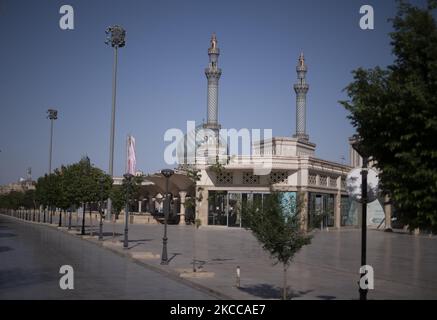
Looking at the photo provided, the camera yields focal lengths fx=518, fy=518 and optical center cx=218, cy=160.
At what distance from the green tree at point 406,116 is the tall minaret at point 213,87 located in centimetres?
8003

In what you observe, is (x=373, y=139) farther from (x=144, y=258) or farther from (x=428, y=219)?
(x=144, y=258)

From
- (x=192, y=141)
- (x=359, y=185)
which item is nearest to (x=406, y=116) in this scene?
(x=359, y=185)

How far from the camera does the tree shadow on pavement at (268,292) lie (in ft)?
48.1

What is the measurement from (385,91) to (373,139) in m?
1.00

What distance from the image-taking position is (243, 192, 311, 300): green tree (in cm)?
1338

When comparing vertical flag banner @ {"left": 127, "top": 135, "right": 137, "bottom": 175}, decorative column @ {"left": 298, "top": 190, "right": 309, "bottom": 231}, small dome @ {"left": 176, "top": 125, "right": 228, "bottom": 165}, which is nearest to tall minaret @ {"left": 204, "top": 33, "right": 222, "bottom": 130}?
small dome @ {"left": 176, "top": 125, "right": 228, "bottom": 165}

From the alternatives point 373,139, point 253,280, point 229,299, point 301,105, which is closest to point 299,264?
point 253,280

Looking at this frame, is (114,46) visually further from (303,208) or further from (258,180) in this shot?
(303,208)

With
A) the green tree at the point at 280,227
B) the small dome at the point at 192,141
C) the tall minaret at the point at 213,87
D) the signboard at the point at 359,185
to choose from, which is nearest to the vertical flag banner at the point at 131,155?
the green tree at the point at 280,227

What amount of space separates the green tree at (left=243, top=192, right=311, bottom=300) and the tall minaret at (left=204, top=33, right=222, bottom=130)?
251 feet

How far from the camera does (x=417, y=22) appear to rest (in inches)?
362

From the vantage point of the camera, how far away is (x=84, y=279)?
16.8 metres

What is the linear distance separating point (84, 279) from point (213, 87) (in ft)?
251

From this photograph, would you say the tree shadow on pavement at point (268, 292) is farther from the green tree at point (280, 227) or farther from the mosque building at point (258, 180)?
the mosque building at point (258, 180)
